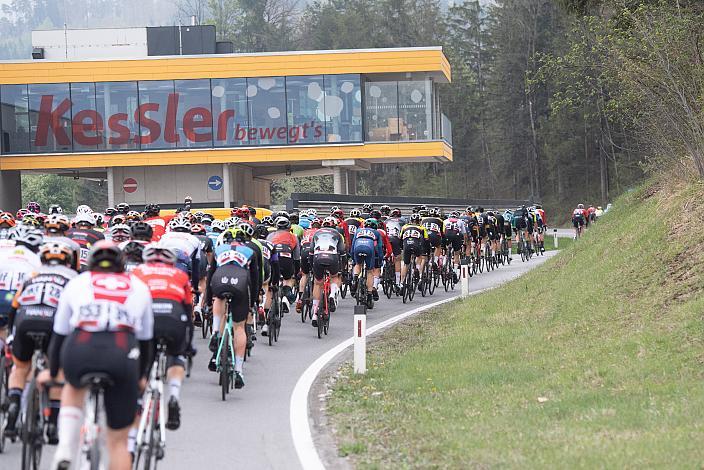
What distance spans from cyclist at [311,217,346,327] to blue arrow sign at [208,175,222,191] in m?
36.4

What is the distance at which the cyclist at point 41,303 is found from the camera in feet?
→ 29.0

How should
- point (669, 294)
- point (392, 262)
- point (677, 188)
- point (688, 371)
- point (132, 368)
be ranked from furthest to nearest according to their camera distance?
point (392, 262), point (677, 188), point (669, 294), point (688, 371), point (132, 368)

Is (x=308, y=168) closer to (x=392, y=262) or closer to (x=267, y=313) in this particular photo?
(x=392, y=262)

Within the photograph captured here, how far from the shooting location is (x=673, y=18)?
2103 cm

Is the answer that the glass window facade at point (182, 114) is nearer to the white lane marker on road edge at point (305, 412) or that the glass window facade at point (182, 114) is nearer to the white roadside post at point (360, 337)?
the white lane marker on road edge at point (305, 412)

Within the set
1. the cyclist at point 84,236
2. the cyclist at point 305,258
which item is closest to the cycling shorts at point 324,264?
the cyclist at point 305,258

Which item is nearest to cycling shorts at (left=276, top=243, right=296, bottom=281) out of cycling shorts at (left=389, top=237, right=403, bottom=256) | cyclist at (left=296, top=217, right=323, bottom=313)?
cyclist at (left=296, top=217, right=323, bottom=313)

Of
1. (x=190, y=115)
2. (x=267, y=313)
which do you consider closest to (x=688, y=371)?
(x=267, y=313)

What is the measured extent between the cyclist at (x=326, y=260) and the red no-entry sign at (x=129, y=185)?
37372 mm

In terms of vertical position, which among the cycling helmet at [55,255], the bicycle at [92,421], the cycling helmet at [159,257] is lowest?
the bicycle at [92,421]

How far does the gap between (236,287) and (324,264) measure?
608 centimetres

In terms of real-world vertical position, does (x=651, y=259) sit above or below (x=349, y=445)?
above

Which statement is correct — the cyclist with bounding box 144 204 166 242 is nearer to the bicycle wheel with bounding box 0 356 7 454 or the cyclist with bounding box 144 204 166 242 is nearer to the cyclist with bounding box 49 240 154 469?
Result: the bicycle wheel with bounding box 0 356 7 454

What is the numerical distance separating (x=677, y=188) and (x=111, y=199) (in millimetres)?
38864
